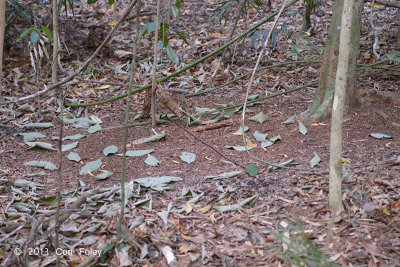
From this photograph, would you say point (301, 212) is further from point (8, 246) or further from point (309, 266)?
point (8, 246)

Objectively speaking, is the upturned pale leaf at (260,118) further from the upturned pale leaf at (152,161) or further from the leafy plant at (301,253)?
the leafy plant at (301,253)

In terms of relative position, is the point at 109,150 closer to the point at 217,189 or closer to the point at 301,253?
the point at 217,189

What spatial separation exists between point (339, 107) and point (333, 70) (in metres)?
1.22

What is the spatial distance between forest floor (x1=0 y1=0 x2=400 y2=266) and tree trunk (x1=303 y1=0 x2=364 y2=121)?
12 centimetres

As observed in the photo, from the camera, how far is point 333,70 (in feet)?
10.7

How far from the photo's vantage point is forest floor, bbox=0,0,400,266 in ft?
6.95

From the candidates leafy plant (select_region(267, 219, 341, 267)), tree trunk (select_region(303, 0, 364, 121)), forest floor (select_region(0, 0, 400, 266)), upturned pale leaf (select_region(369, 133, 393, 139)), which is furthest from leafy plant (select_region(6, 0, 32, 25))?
leafy plant (select_region(267, 219, 341, 267))

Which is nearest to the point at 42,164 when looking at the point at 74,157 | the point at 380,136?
the point at 74,157

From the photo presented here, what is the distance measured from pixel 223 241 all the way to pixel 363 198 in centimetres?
79

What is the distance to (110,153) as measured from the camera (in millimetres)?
3256

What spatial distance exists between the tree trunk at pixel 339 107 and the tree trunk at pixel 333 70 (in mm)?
1100

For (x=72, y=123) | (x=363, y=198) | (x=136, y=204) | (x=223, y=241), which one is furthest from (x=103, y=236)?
(x=72, y=123)

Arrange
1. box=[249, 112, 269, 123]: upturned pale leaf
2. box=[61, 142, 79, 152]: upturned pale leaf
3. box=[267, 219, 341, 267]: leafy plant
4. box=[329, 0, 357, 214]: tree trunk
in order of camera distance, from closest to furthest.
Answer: box=[267, 219, 341, 267]: leafy plant < box=[329, 0, 357, 214]: tree trunk < box=[61, 142, 79, 152]: upturned pale leaf < box=[249, 112, 269, 123]: upturned pale leaf

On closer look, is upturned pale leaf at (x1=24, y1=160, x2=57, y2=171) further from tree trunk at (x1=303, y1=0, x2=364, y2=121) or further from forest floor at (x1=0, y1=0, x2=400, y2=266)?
tree trunk at (x1=303, y1=0, x2=364, y2=121)
